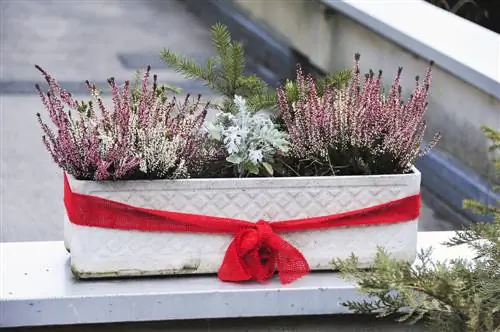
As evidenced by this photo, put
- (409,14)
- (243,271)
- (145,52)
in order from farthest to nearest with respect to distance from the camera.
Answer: (145,52), (409,14), (243,271)

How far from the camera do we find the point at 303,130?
7.91 ft

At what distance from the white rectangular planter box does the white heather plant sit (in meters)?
0.07

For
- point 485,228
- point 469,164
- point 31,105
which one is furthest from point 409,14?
point 485,228

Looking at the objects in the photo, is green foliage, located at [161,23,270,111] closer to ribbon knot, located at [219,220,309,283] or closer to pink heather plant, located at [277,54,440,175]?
pink heather plant, located at [277,54,440,175]

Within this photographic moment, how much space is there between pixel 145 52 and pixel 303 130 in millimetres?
4480

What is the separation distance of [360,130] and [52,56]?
4.44 m

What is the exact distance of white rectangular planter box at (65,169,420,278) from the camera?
7.36ft

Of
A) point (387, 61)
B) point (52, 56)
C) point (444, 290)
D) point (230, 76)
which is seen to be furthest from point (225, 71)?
point (52, 56)

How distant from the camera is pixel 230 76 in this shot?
259cm

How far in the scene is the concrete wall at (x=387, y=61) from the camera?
156 inches

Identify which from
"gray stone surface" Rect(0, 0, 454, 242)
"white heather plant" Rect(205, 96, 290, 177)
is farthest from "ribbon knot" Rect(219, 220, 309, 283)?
"gray stone surface" Rect(0, 0, 454, 242)

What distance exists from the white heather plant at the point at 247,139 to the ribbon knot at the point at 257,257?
0.15 metres

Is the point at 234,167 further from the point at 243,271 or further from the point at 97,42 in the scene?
Answer: the point at 97,42

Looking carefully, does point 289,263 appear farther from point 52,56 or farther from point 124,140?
point 52,56
